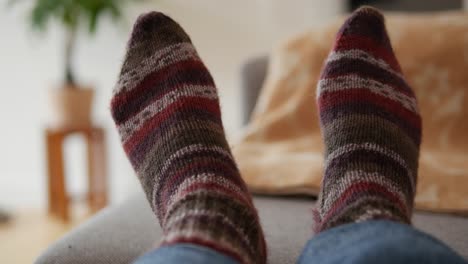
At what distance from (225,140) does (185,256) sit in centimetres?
30

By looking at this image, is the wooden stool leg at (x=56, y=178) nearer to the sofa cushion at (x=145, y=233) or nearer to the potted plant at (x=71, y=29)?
the potted plant at (x=71, y=29)

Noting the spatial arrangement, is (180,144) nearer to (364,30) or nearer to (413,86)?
(364,30)

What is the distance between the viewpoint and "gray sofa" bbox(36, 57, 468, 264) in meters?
0.70

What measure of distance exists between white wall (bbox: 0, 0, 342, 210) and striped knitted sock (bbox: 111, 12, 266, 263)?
923mm

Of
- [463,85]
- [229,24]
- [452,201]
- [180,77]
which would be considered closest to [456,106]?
[463,85]

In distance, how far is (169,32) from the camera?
0.91 meters

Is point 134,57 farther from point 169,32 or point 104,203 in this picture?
point 104,203

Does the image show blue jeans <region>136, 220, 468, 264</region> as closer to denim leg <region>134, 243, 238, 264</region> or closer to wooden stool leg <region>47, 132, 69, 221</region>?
denim leg <region>134, 243, 238, 264</region>

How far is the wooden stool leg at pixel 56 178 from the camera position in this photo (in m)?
1.72

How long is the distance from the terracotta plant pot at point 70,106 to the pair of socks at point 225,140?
2.83 ft

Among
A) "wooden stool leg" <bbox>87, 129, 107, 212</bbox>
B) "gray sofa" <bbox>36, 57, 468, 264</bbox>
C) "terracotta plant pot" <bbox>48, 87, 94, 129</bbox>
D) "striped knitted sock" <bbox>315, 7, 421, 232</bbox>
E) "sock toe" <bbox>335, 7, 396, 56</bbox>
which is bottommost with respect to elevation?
"wooden stool leg" <bbox>87, 129, 107, 212</bbox>

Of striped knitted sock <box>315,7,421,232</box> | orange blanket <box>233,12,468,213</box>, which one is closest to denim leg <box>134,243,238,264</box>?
striped knitted sock <box>315,7,421,232</box>

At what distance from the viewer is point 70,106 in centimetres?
171

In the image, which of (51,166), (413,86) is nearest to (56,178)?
(51,166)
